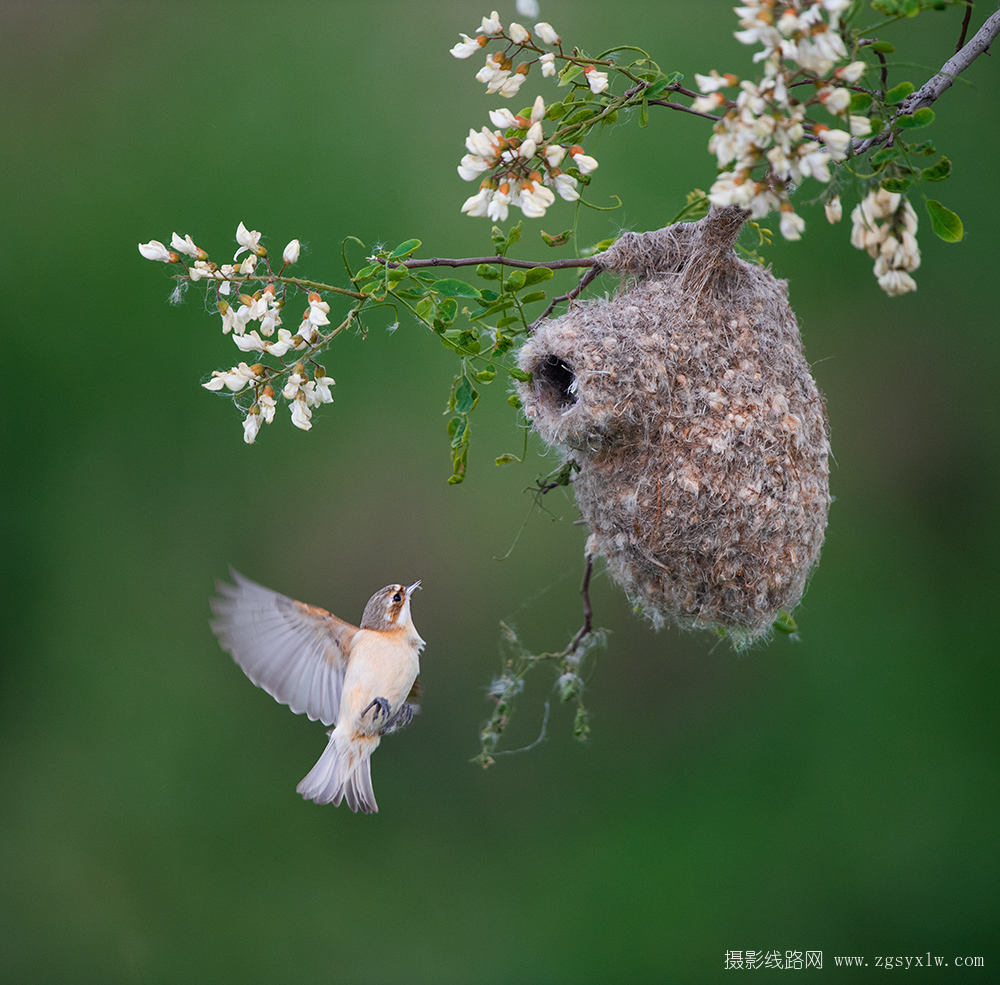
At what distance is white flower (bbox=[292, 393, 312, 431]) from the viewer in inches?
51.1

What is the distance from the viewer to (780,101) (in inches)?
38.0

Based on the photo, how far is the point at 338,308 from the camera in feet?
9.94

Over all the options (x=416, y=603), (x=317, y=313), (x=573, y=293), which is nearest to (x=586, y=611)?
(x=573, y=293)

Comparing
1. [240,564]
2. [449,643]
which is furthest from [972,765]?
[240,564]

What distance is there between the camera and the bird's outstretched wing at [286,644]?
58.2 inches

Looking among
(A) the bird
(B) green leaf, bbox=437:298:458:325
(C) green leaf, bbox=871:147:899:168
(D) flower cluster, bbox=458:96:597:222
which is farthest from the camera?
(A) the bird

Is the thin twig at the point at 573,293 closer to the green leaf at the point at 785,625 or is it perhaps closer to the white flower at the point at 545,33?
the white flower at the point at 545,33

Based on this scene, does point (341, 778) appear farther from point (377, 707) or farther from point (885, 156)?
point (885, 156)

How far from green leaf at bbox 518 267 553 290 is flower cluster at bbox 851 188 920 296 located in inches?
18.4

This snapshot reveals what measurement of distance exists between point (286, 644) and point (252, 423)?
459 millimetres

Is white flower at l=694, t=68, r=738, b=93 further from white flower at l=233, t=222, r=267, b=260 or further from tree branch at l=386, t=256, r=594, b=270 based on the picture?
white flower at l=233, t=222, r=267, b=260

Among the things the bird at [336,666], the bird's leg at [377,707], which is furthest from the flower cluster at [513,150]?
the bird's leg at [377,707]

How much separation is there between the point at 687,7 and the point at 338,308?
1.41 metres

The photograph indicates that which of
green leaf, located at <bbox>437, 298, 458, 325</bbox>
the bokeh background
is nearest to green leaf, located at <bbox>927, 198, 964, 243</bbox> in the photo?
green leaf, located at <bbox>437, 298, 458, 325</bbox>
